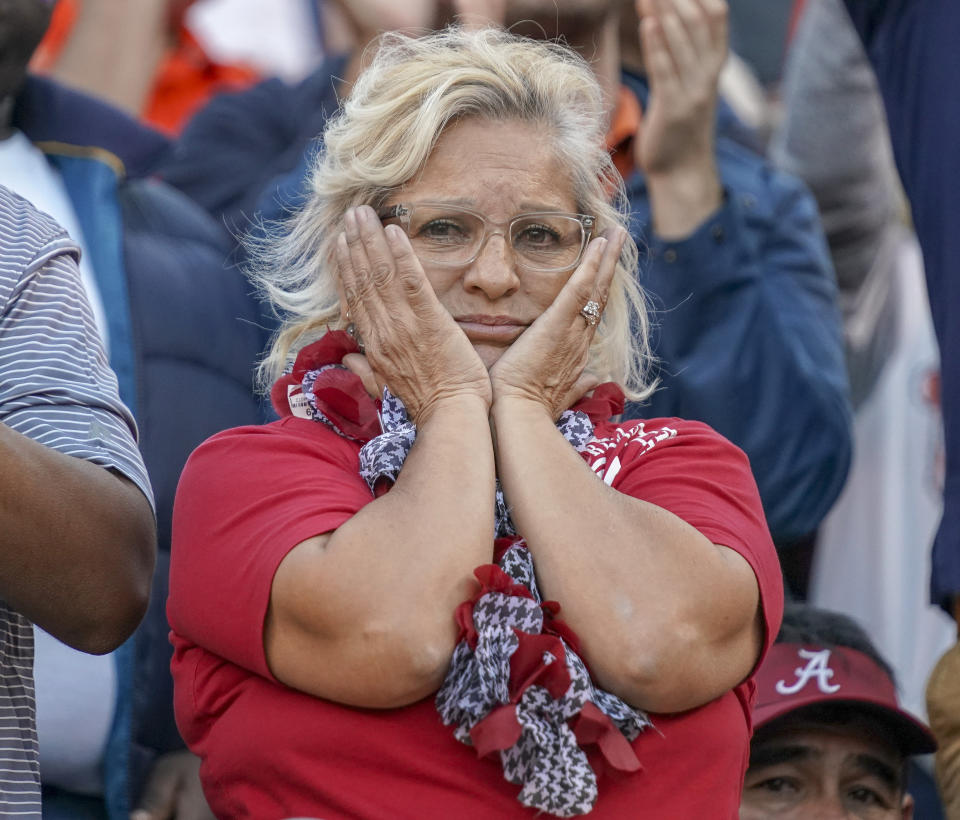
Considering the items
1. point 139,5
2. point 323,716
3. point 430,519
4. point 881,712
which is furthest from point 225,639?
point 139,5

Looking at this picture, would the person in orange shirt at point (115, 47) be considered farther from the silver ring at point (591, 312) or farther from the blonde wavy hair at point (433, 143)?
the silver ring at point (591, 312)

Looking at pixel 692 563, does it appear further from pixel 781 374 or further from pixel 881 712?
pixel 781 374

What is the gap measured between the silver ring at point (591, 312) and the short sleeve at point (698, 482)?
18cm

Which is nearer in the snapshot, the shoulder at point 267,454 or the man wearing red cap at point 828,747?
the shoulder at point 267,454

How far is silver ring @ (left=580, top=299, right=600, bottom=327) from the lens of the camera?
2.49 meters

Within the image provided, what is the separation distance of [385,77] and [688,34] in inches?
53.9

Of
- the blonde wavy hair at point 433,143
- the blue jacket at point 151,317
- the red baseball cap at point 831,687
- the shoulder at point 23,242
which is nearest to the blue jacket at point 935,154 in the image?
the red baseball cap at point 831,687

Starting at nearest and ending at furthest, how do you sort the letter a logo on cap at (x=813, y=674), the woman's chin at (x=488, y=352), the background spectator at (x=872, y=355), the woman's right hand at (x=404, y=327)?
the woman's right hand at (x=404, y=327), the woman's chin at (x=488, y=352), the letter a logo on cap at (x=813, y=674), the background spectator at (x=872, y=355)

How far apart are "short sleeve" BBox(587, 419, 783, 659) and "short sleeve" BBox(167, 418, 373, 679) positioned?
0.42 meters

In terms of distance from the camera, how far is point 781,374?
3.59 m

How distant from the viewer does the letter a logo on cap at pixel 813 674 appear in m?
3.04

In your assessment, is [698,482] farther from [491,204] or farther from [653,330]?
[653,330]

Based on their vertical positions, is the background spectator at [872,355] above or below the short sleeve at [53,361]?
below

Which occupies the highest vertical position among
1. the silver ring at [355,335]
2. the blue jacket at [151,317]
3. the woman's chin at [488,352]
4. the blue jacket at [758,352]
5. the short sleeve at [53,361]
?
the short sleeve at [53,361]
